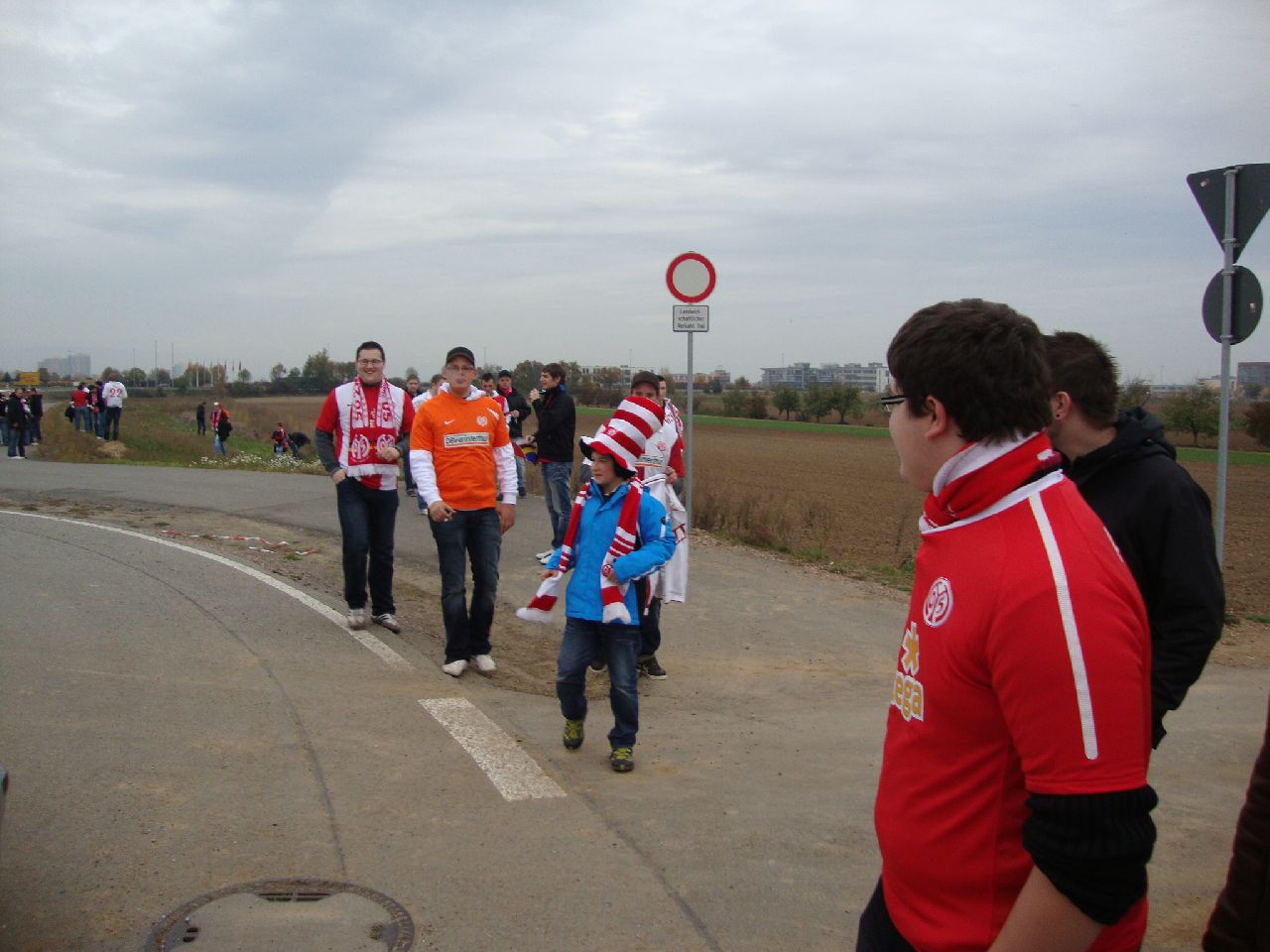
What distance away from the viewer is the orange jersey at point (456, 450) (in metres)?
7.08

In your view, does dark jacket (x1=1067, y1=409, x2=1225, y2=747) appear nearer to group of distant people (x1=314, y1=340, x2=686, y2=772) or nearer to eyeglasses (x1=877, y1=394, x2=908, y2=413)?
eyeglasses (x1=877, y1=394, x2=908, y2=413)

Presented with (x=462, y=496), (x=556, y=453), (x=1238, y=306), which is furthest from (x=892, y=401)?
(x=556, y=453)

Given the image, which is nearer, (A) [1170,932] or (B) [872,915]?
(B) [872,915]

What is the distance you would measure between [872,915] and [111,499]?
14846mm

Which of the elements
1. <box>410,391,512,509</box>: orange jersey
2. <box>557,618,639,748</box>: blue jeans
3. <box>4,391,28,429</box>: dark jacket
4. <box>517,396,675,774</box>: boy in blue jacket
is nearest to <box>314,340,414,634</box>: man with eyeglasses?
<box>410,391,512,509</box>: orange jersey

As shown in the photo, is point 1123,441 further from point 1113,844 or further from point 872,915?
point 1113,844

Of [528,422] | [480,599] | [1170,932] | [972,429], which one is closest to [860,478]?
[528,422]

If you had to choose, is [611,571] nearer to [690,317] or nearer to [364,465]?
Result: [364,465]

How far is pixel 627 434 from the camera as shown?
552 centimetres

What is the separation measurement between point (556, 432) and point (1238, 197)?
21.6 feet

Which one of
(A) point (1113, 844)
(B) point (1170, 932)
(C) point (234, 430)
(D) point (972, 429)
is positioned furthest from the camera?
(C) point (234, 430)

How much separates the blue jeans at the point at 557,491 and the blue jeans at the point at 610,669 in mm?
5601

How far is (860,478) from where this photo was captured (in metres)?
32.8

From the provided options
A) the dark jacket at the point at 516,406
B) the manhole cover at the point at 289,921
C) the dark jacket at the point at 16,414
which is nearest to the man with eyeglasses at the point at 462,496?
the manhole cover at the point at 289,921
